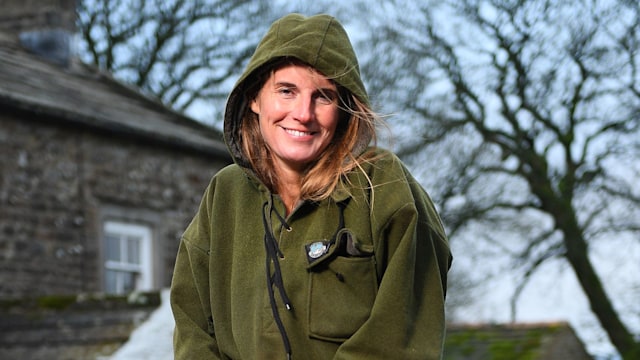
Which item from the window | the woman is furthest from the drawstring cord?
the window

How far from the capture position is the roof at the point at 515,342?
12773mm

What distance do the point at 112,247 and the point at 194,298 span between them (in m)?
11.6

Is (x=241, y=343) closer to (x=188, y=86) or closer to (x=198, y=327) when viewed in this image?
(x=198, y=327)

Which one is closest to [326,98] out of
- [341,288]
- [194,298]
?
[341,288]

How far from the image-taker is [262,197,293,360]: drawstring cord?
9.46 feet

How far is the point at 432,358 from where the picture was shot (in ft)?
9.07

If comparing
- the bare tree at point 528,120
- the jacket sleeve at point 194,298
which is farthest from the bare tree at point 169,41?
the jacket sleeve at point 194,298

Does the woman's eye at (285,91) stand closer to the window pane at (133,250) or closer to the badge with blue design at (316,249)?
the badge with blue design at (316,249)

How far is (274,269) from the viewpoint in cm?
295

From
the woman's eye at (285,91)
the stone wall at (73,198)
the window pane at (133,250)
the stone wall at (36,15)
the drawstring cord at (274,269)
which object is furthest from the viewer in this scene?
the stone wall at (36,15)

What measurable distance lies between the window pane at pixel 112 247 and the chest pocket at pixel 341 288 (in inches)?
468

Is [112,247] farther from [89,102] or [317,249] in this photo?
[317,249]

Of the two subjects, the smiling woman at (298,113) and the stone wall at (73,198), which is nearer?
the smiling woman at (298,113)

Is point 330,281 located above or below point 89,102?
below
